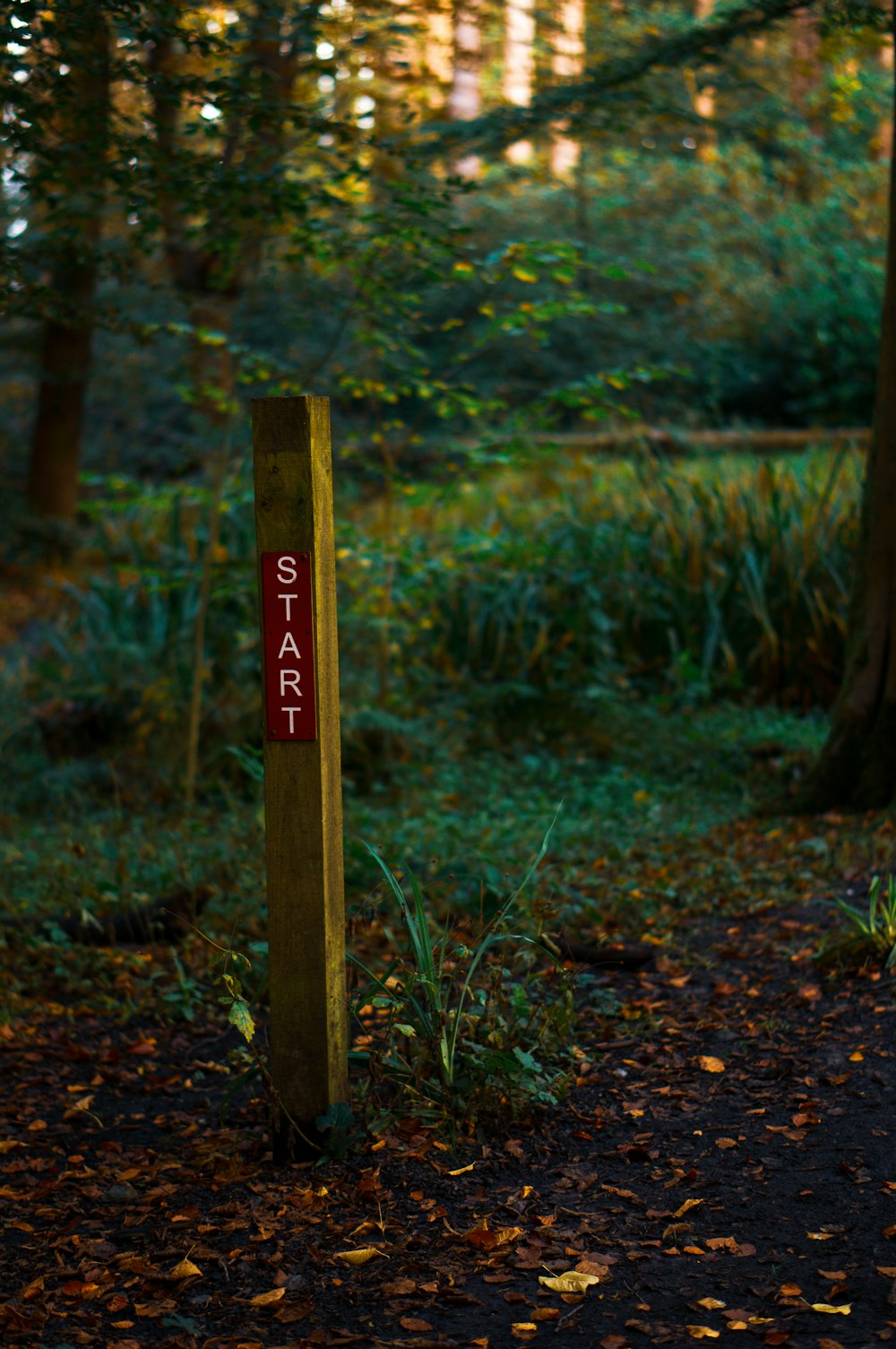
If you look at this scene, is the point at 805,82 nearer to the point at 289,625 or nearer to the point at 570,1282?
the point at 289,625

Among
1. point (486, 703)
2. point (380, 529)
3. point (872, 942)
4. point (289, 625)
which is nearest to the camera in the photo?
point (289, 625)

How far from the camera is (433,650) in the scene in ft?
27.7

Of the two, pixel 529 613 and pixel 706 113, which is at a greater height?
pixel 706 113

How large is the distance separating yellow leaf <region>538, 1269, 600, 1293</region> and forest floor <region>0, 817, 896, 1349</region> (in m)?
0.01

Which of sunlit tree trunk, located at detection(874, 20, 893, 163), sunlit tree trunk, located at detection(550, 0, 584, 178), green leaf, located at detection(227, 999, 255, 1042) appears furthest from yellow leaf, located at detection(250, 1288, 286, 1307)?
sunlit tree trunk, located at detection(874, 20, 893, 163)

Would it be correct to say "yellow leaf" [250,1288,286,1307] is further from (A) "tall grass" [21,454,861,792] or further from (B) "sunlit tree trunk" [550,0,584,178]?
(B) "sunlit tree trunk" [550,0,584,178]

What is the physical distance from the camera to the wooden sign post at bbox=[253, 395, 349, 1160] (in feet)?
9.78

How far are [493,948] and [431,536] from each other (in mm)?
5488

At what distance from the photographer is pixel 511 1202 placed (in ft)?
9.93

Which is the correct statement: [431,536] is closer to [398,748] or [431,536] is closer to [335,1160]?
[398,748]

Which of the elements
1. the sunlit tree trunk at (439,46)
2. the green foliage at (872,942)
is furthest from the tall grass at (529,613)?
the green foliage at (872,942)

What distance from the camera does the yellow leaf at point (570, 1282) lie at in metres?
2.69

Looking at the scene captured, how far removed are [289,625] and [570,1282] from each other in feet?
5.21

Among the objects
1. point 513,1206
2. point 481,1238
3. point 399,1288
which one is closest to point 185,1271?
point 399,1288
